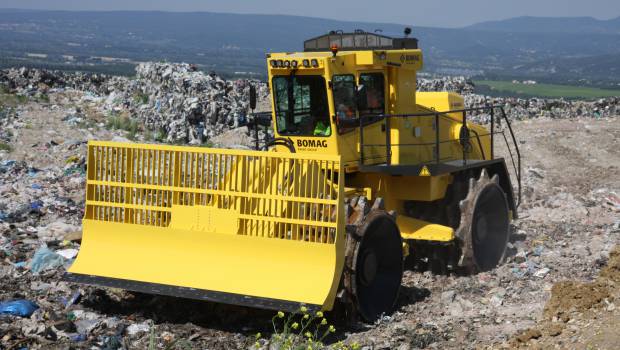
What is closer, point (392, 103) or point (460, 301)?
point (460, 301)

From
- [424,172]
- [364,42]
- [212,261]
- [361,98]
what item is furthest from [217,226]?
[364,42]

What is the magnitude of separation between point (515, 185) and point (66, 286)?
9498mm

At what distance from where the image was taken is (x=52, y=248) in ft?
32.2

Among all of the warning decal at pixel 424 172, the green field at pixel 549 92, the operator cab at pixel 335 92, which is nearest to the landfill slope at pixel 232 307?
the warning decal at pixel 424 172

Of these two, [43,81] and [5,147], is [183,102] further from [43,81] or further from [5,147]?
[43,81]

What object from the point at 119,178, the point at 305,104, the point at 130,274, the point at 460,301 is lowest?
the point at 460,301

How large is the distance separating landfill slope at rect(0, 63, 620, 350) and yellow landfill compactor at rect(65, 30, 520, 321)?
39 cm

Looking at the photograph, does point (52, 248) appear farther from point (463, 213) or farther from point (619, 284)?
point (619, 284)

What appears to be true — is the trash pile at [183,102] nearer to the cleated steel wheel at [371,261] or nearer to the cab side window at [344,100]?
the cab side window at [344,100]

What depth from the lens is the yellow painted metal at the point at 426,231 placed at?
9344mm

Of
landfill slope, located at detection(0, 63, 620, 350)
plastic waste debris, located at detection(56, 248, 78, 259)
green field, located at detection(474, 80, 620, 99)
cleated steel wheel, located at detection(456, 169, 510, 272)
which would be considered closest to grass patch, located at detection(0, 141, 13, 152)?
landfill slope, located at detection(0, 63, 620, 350)

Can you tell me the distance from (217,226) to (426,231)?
265 cm

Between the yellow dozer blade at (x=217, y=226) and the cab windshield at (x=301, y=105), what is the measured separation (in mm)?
1392

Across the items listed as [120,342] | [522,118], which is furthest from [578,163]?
[120,342]
